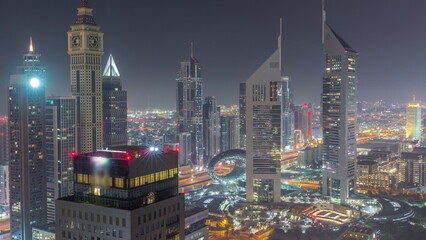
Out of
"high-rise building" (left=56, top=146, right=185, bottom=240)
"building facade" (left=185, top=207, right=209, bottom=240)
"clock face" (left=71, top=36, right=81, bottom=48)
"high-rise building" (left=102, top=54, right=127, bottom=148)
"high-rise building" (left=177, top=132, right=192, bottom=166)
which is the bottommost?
"building facade" (left=185, top=207, right=209, bottom=240)

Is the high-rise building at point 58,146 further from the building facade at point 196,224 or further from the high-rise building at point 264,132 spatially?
the high-rise building at point 264,132

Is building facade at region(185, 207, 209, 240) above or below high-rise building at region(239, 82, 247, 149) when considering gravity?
below

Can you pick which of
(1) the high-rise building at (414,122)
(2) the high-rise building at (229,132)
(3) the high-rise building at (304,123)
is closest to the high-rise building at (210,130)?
(2) the high-rise building at (229,132)

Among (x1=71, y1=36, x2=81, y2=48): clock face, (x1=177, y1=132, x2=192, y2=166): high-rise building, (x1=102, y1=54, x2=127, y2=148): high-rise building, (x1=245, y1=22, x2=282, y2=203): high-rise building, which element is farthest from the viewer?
(x1=177, y1=132, x2=192, y2=166): high-rise building

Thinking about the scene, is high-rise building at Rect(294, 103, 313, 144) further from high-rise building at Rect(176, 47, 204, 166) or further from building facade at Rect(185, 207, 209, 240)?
building facade at Rect(185, 207, 209, 240)

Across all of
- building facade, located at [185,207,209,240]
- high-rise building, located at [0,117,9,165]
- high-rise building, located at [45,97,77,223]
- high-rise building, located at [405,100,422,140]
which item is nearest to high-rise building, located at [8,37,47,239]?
high-rise building, located at [45,97,77,223]

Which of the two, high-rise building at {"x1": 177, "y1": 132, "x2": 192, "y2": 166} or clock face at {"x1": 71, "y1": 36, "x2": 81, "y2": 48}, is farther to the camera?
high-rise building at {"x1": 177, "y1": 132, "x2": 192, "y2": 166}
